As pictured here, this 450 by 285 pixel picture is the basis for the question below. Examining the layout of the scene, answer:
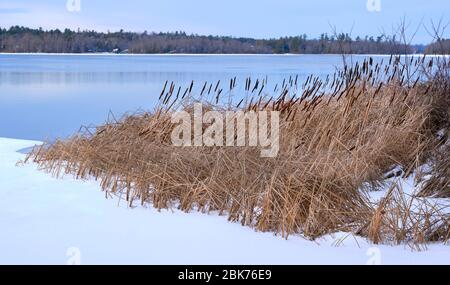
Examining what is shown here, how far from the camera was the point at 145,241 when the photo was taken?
2.98 m

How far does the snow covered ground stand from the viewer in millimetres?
2771

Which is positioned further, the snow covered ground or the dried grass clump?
the dried grass clump

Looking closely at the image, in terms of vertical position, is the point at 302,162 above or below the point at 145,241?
above

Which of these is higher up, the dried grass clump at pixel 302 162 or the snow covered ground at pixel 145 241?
the dried grass clump at pixel 302 162

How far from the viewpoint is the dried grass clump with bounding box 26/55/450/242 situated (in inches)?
127

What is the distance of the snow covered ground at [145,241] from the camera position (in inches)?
109

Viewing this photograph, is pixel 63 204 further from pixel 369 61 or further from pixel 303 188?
pixel 369 61

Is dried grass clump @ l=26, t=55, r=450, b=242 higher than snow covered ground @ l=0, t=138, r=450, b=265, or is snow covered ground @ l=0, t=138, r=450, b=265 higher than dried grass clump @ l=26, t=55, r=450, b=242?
dried grass clump @ l=26, t=55, r=450, b=242

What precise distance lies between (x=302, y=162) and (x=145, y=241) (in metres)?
1.17

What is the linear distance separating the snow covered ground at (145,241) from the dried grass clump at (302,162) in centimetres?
13

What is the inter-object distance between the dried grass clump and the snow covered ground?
13 cm

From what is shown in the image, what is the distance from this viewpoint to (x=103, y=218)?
333cm

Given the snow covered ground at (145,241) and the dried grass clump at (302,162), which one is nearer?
the snow covered ground at (145,241)
